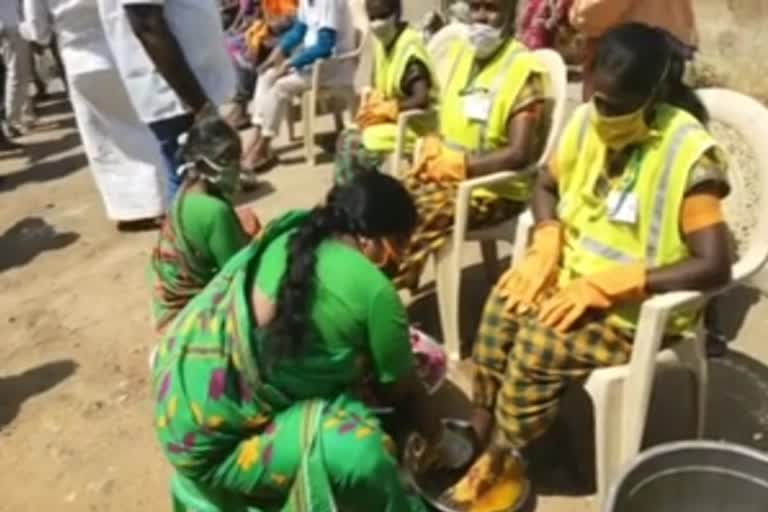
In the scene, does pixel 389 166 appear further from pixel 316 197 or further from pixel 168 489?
pixel 168 489

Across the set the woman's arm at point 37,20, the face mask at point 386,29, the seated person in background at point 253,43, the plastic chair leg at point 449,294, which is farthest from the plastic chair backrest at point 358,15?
the plastic chair leg at point 449,294

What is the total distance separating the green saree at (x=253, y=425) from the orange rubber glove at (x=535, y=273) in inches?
24.7

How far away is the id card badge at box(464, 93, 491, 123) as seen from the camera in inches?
142

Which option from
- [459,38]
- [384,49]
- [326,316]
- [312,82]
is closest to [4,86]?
[312,82]

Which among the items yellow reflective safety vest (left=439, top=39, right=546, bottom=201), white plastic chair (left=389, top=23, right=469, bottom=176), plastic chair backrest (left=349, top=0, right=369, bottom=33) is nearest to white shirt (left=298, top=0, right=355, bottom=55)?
plastic chair backrest (left=349, top=0, right=369, bottom=33)

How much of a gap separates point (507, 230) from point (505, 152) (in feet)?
1.05

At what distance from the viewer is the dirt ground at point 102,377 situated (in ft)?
10.6

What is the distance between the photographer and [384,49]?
4824 millimetres

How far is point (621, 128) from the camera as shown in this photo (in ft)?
8.81

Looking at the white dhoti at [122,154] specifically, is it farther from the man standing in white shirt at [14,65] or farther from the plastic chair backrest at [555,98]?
the man standing in white shirt at [14,65]

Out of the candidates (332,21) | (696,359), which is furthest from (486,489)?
(332,21)

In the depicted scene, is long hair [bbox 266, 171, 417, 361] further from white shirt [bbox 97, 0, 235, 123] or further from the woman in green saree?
white shirt [bbox 97, 0, 235, 123]

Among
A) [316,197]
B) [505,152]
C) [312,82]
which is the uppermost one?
[505,152]

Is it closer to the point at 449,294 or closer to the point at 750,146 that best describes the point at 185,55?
the point at 449,294
